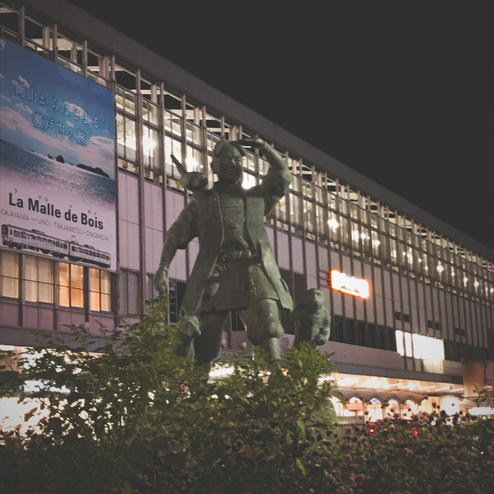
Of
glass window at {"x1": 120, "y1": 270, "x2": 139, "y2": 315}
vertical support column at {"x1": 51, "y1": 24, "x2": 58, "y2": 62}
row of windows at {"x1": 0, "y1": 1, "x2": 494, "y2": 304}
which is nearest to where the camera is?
vertical support column at {"x1": 51, "y1": 24, "x2": 58, "y2": 62}

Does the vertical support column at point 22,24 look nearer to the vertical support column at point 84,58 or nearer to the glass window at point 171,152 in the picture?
the vertical support column at point 84,58

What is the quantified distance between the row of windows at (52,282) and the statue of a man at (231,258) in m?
23.0

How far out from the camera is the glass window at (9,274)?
3359 centimetres

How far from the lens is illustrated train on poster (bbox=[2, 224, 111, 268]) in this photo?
3331 cm

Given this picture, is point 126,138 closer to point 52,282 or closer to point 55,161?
point 55,161

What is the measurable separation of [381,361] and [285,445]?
51990mm

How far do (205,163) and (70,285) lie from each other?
36.6 feet

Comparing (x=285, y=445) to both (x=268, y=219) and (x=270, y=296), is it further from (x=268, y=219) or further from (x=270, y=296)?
(x=268, y=219)

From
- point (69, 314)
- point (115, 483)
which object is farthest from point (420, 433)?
point (69, 314)

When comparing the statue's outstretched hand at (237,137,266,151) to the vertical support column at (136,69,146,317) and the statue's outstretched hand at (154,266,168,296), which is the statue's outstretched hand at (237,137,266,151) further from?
the vertical support column at (136,69,146,317)

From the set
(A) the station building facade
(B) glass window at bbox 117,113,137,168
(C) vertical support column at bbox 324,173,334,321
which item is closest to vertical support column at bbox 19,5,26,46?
(A) the station building facade

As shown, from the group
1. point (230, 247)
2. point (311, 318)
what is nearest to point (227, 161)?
point (230, 247)

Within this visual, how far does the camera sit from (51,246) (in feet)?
115

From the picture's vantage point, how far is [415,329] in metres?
65.6
